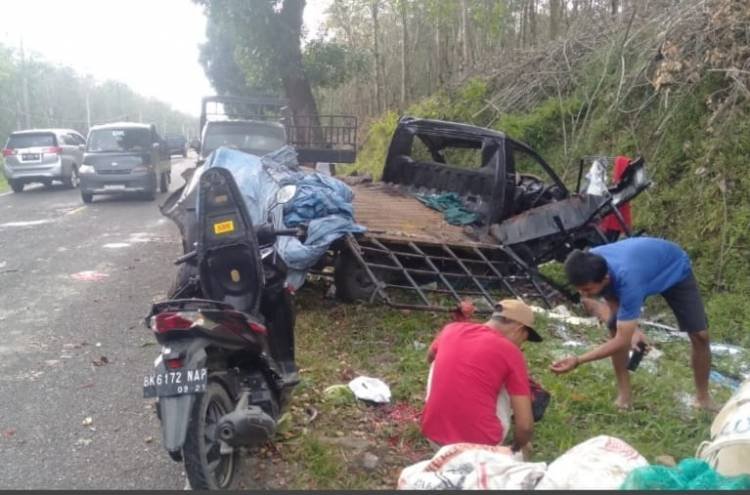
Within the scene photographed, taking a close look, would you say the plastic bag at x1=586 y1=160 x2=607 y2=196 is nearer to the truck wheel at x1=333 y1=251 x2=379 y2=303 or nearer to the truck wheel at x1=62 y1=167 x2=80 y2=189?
the truck wheel at x1=333 y1=251 x2=379 y2=303

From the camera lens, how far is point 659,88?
29.5 ft

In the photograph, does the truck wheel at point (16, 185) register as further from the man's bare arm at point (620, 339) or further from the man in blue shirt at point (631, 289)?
the man's bare arm at point (620, 339)

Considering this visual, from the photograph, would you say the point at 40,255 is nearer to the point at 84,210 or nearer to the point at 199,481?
the point at 84,210

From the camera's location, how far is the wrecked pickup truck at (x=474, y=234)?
6.55 metres

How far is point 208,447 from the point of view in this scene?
11.0ft

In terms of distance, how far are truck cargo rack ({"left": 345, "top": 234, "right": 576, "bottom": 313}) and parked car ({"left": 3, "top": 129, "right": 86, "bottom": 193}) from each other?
14589 millimetres

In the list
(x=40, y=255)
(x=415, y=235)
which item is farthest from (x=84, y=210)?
(x=415, y=235)

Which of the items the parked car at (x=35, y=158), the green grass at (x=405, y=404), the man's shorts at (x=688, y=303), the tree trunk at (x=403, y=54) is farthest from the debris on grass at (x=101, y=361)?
the tree trunk at (x=403, y=54)

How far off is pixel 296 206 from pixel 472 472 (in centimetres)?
415

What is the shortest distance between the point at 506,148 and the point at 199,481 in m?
5.26

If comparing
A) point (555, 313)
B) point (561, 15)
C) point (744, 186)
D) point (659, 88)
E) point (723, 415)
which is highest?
point (561, 15)

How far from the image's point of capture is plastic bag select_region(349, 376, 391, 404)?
4.62 metres

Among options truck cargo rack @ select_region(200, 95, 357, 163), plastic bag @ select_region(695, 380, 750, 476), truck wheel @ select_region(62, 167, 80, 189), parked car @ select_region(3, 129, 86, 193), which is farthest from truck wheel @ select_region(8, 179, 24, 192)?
plastic bag @ select_region(695, 380, 750, 476)

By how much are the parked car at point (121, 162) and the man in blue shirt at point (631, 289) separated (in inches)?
534
